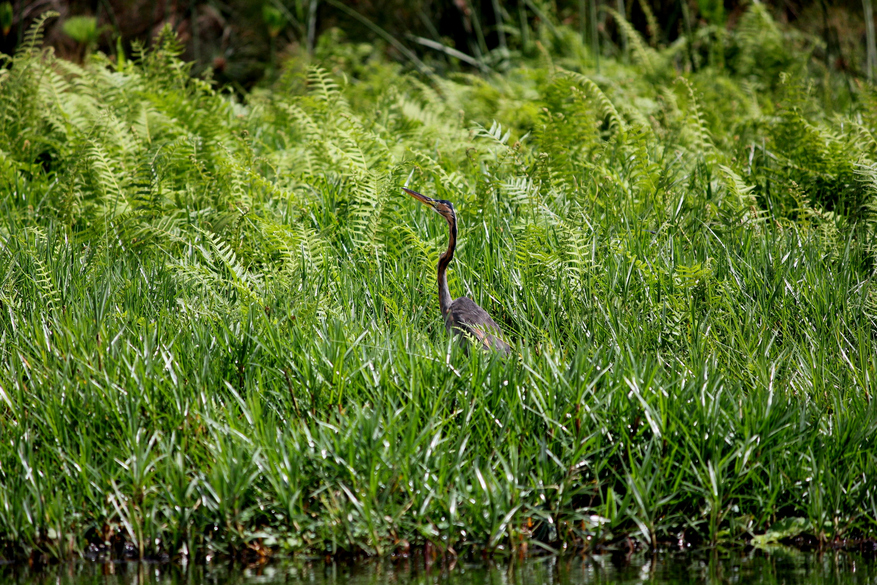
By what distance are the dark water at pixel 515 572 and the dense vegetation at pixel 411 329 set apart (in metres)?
0.09

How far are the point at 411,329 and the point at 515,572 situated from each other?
1.56 meters

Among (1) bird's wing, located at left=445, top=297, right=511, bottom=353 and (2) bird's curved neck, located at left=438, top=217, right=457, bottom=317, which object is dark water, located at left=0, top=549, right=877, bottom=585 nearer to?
(1) bird's wing, located at left=445, top=297, right=511, bottom=353

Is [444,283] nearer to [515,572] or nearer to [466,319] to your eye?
[466,319]

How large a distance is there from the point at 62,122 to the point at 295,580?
5.41m

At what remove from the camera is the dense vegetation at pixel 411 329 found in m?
3.19

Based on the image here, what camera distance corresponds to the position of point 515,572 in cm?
299

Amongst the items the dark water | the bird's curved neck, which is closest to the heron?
the bird's curved neck

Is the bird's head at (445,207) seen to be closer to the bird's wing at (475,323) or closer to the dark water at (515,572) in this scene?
the bird's wing at (475,323)

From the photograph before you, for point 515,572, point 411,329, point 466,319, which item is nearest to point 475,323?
point 466,319

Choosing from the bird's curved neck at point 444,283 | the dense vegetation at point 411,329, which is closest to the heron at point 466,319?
the bird's curved neck at point 444,283

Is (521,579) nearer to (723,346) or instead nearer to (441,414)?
(441,414)

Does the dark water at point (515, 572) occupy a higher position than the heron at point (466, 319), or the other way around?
the heron at point (466, 319)

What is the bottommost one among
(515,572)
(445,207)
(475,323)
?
(515,572)

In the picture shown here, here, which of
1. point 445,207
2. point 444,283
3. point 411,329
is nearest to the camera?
point 411,329
